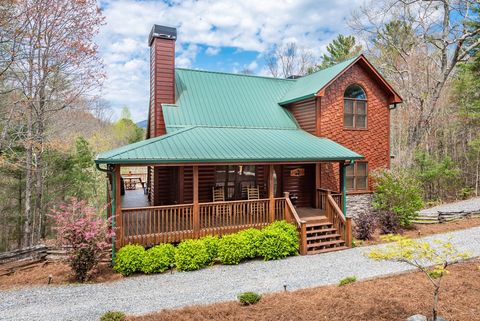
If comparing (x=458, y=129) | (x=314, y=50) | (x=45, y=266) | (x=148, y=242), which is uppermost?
(x=314, y=50)

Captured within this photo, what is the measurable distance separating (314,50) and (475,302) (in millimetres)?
40675

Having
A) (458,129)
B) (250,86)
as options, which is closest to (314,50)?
(458,129)

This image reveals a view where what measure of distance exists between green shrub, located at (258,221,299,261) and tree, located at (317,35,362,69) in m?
33.0

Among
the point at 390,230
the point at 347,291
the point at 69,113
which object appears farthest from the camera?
the point at 69,113

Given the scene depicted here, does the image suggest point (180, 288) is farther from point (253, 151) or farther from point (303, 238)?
point (253, 151)

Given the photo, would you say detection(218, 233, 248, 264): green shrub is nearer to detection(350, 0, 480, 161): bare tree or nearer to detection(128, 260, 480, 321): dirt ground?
detection(128, 260, 480, 321): dirt ground

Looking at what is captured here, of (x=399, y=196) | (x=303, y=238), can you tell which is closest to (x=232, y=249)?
(x=303, y=238)

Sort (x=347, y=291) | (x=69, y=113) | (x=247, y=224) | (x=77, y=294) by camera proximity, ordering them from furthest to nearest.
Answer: (x=69, y=113)
(x=247, y=224)
(x=77, y=294)
(x=347, y=291)

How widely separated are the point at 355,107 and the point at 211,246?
1016cm

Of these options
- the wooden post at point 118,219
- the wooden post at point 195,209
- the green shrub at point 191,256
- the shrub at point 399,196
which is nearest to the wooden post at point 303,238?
the green shrub at point 191,256

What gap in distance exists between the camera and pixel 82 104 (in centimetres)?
1692

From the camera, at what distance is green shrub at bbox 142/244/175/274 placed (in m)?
8.99

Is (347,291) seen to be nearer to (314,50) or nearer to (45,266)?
(45,266)

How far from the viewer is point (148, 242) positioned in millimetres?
9688
